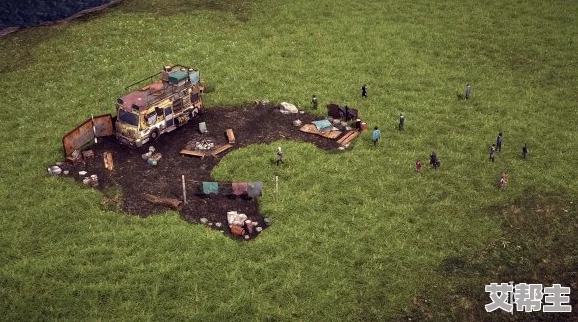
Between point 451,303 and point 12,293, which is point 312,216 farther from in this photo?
point 12,293

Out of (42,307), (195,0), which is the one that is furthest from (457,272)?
(195,0)

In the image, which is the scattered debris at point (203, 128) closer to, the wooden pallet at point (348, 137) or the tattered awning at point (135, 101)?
Answer: the tattered awning at point (135, 101)

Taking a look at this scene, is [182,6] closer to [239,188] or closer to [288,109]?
[288,109]

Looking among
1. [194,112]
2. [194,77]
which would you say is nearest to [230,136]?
[194,112]

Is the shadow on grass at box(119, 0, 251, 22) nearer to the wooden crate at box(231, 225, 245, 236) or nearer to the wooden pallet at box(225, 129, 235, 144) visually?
the wooden pallet at box(225, 129, 235, 144)

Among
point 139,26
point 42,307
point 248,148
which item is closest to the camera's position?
point 42,307

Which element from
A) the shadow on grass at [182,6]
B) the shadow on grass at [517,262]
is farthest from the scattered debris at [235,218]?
the shadow on grass at [182,6]
